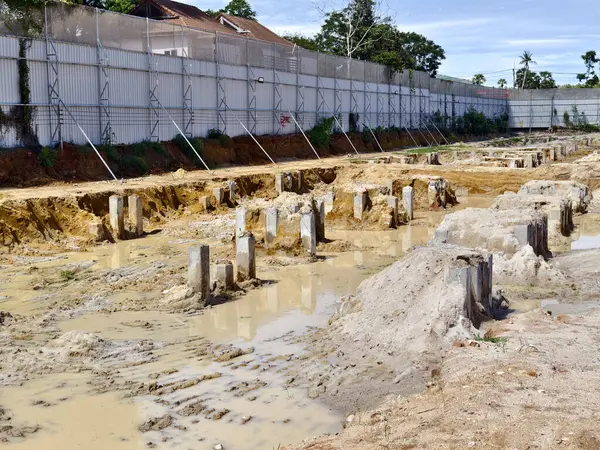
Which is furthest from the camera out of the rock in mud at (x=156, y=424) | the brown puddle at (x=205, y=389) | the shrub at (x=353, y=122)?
the shrub at (x=353, y=122)

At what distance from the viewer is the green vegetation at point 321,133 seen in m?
40.3

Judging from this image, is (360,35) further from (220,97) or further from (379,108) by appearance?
(220,97)

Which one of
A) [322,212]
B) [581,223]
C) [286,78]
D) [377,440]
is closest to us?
[377,440]

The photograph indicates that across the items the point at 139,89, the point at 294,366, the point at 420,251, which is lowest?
the point at 294,366

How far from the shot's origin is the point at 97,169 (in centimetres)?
2522

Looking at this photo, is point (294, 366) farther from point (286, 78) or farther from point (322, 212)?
point (286, 78)

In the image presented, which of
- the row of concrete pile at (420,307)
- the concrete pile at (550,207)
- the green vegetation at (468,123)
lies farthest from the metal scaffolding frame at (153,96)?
the green vegetation at (468,123)

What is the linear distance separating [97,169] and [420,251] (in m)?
15.9

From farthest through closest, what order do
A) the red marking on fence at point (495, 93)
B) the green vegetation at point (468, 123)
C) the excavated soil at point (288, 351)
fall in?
the red marking on fence at point (495, 93) → the green vegetation at point (468, 123) → the excavated soil at point (288, 351)

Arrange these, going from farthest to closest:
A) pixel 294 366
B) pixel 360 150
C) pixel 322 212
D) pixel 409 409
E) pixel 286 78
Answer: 1. pixel 360 150
2. pixel 286 78
3. pixel 322 212
4. pixel 294 366
5. pixel 409 409

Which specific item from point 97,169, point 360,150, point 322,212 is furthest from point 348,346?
point 360,150

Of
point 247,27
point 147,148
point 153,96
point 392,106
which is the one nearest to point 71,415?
point 147,148

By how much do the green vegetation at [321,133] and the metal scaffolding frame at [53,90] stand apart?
1758cm

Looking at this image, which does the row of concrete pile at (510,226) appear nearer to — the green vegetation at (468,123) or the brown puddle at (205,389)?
the brown puddle at (205,389)
